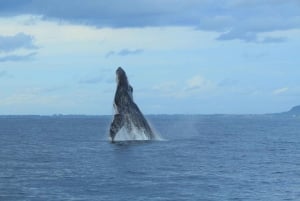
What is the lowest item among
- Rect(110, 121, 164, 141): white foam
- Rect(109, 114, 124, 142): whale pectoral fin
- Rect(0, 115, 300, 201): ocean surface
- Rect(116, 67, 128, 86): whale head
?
Rect(0, 115, 300, 201): ocean surface

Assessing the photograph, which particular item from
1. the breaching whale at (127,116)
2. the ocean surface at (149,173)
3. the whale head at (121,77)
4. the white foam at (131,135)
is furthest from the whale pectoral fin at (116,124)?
the whale head at (121,77)

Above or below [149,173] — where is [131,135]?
above

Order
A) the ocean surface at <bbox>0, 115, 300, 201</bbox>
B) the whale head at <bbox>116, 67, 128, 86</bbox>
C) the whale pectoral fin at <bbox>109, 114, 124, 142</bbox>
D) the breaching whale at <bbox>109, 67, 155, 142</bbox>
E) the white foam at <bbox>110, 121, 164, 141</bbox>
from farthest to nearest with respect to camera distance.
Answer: the whale head at <bbox>116, 67, 128, 86</bbox>
the white foam at <bbox>110, 121, 164, 141</bbox>
the breaching whale at <bbox>109, 67, 155, 142</bbox>
the whale pectoral fin at <bbox>109, 114, 124, 142</bbox>
the ocean surface at <bbox>0, 115, 300, 201</bbox>

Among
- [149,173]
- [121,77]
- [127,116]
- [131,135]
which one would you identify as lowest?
[149,173]

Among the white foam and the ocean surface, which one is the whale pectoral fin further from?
the ocean surface

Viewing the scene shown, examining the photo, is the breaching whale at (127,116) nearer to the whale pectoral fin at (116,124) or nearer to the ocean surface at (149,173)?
the whale pectoral fin at (116,124)

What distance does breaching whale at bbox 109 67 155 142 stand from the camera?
117 meters

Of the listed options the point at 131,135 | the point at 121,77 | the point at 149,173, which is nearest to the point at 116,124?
the point at 131,135

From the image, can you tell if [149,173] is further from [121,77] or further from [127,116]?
[121,77]

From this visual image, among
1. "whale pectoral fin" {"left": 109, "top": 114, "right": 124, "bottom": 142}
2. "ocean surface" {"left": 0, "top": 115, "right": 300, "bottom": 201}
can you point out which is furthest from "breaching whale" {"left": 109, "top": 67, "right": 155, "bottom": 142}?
"ocean surface" {"left": 0, "top": 115, "right": 300, "bottom": 201}

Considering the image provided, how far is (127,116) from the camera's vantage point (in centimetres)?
11700

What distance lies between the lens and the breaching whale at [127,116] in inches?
4621

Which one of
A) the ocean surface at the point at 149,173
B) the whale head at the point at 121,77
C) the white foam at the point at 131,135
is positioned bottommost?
the ocean surface at the point at 149,173

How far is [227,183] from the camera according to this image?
66.9 m
